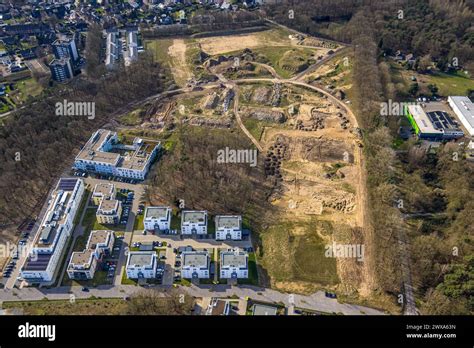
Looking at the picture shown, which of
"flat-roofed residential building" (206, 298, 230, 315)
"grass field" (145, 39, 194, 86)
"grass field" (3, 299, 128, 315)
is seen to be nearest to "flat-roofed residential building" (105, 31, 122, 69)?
"grass field" (145, 39, 194, 86)

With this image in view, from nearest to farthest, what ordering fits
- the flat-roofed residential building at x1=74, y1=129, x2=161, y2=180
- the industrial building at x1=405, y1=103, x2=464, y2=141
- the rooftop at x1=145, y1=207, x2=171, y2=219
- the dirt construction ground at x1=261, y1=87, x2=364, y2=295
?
1. the dirt construction ground at x1=261, y1=87, x2=364, y2=295
2. the rooftop at x1=145, y1=207, x2=171, y2=219
3. the flat-roofed residential building at x1=74, y1=129, x2=161, y2=180
4. the industrial building at x1=405, y1=103, x2=464, y2=141

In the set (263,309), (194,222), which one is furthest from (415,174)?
(194,222)

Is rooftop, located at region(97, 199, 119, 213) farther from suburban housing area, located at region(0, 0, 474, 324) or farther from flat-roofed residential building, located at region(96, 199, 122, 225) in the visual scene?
suburban housing area, located at region(0, 0, 474, 324)

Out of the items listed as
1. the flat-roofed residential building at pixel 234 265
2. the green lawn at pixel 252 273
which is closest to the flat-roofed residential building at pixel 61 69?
the flat-roofed residential building at pixel 234 265

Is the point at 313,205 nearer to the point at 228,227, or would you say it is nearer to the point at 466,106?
the point at 228,227

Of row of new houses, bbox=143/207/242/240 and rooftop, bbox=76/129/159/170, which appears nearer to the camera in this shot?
row of new houses, bbox=143/207/242/240

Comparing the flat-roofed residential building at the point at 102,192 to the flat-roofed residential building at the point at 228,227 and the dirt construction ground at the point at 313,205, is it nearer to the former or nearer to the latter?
the flat-roofed residential building at the point at 228,227
